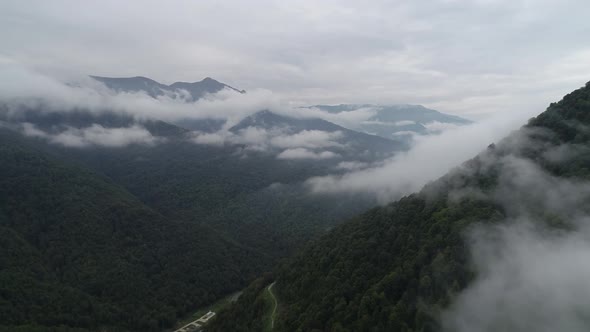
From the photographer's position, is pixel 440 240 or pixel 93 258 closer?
pixel 440 240

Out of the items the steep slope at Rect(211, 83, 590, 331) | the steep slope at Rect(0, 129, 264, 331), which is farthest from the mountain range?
the steep slope at Rect(211, 83, 590, 331)

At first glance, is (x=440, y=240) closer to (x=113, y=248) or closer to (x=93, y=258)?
(x=93, y=258)

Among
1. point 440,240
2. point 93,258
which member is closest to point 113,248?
point 93,258

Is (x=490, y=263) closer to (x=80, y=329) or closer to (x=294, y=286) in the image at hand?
(x=294, y=286)

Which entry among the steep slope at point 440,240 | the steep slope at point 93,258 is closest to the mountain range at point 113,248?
the steep slope at point 93,258

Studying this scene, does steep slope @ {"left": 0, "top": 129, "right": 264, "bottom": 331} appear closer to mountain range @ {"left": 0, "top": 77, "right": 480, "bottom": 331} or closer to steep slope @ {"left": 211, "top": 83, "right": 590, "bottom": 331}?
mountain range @ {"left": 0, "top": 77, "right": 480, "bottom": 331}

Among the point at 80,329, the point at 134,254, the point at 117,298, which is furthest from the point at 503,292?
the point at 134,254

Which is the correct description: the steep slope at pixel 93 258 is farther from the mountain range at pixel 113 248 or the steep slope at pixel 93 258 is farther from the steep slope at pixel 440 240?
the steep slope at pixel 440 240
